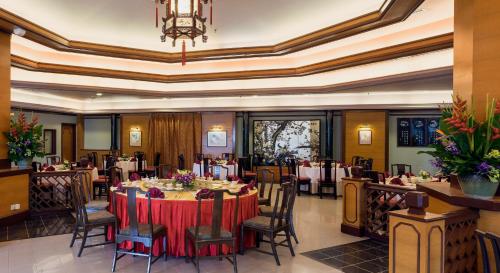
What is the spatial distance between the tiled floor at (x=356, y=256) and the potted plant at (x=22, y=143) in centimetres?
494

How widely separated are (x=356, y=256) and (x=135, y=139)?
10.9 metres

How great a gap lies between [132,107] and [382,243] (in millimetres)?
10583

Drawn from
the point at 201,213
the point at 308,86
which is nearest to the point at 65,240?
the point at 201,213

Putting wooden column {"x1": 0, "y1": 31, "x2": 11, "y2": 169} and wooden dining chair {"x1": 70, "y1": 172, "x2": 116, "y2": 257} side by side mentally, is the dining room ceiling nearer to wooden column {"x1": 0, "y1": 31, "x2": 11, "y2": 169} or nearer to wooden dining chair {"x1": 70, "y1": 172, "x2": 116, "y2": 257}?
wooden column {"x1": 0, "y1": 31, "x2": 11, "y2": 169}

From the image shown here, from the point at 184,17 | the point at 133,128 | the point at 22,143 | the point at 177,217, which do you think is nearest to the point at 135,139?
the point at 133,128

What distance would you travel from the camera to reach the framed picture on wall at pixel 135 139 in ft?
44.5

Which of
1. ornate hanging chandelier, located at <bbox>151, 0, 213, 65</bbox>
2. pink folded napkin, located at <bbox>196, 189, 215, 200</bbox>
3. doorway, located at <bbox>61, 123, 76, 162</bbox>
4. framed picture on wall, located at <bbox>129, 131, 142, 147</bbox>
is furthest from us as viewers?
doorway, located at <bbox>61, 123, 76, 162</bbox>

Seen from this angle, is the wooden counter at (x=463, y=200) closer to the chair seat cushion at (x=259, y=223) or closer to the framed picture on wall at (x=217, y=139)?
the chair seat cushion at (x=259, y=223)

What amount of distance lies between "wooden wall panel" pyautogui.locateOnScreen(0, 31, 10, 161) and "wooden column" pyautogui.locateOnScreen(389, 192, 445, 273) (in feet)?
20.1

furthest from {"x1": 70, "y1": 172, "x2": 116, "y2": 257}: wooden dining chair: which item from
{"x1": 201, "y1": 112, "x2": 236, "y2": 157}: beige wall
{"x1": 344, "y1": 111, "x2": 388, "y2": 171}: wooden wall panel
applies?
{"x1": 344, "y1": 111, "x2": 388, "y2": 171}: wooden wall panel

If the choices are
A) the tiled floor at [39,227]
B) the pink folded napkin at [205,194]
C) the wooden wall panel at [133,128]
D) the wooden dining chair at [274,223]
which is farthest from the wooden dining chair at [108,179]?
the wooden wall panel at [133,128]

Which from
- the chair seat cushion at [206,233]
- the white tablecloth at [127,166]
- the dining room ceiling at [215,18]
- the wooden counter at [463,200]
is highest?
the dining room ceiling at [215,18]

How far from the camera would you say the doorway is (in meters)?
13.9

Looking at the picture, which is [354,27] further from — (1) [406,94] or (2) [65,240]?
(1) [406,94]
